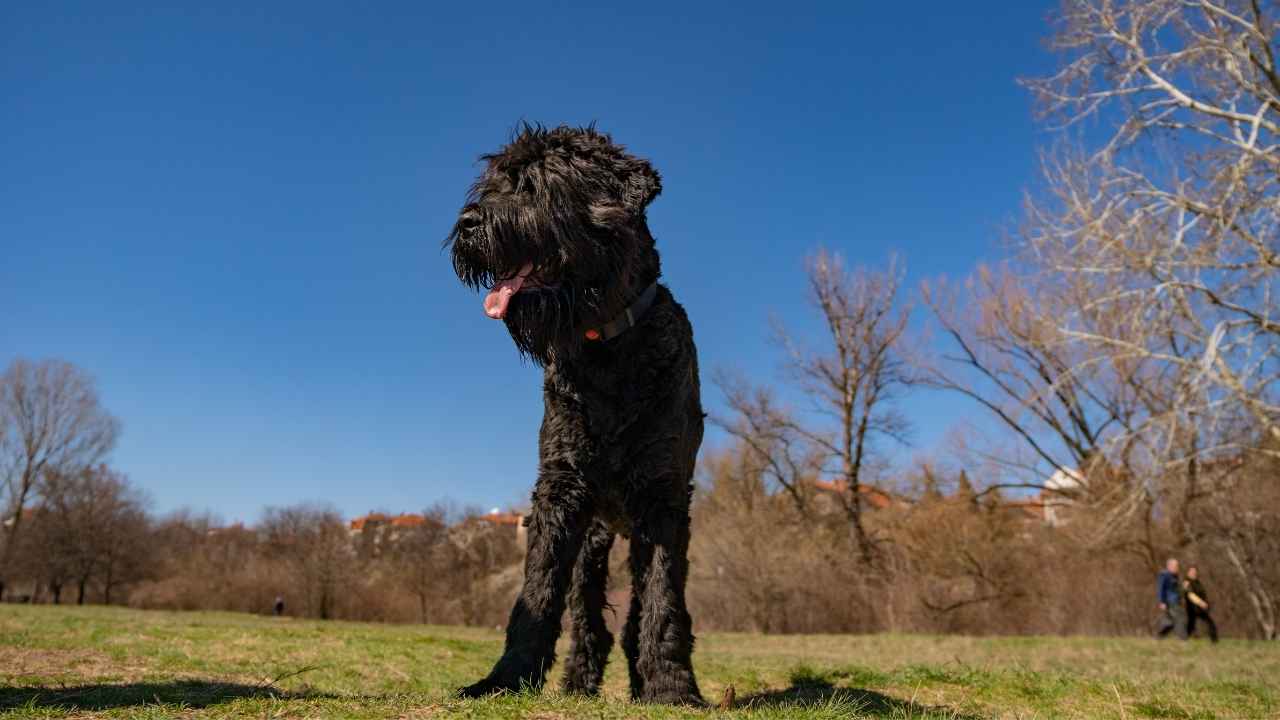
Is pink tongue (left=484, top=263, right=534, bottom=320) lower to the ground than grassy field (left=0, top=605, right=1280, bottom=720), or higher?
higher

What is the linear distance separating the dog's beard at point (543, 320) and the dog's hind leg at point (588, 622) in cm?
114

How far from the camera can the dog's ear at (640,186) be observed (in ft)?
12.0

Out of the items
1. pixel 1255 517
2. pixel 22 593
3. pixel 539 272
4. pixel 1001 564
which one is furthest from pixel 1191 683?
pixel 22 593

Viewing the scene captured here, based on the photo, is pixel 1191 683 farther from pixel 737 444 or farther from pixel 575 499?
pixel 737 444

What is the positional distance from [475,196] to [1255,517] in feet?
73.3

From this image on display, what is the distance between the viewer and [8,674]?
5.02 meters

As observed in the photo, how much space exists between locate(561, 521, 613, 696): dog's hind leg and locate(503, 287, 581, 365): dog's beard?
3.72ft

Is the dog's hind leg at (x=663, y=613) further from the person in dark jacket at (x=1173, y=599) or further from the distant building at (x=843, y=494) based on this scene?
the distant building at (x=843, y=494)

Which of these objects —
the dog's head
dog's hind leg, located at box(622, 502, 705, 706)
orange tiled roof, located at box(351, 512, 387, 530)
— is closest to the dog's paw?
dog's hind leg, located at box(622, 502, 705, 706)

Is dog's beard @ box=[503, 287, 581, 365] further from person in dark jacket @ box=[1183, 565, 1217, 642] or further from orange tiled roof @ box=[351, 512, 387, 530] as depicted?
orange tiled roof @ box=[351, 512, 387, 530]

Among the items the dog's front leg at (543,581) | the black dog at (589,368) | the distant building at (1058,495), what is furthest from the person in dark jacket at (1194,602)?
the dog's front leg at (543,581)

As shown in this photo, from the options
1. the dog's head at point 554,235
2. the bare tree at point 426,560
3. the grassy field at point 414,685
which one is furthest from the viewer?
the bare tree at point 426,560

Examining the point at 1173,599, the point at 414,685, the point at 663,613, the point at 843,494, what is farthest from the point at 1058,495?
the point at 663,613

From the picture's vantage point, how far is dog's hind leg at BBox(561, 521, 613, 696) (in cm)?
424
